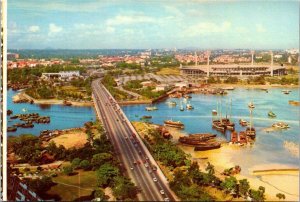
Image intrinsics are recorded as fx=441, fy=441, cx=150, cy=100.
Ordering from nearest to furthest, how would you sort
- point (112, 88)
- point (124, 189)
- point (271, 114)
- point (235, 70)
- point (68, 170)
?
point (124, 189), point (68, 170), point (271, 114), point (112, 88), point (235, 70)

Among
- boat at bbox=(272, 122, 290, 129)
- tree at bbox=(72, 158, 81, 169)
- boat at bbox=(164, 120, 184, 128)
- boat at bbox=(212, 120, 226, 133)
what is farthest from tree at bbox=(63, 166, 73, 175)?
boat at bbox=(272, 122, 290, 129)

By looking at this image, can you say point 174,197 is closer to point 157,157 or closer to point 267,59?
point 157,157

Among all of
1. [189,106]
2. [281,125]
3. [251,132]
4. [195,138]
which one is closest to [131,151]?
[195,138]

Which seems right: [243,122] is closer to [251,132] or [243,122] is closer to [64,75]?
[251,132]

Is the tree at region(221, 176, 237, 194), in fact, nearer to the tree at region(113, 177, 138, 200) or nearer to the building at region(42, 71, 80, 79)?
the tree at region(113, 177, 138, 200)

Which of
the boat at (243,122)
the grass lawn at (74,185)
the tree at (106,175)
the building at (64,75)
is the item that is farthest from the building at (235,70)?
the grass lawn at (74,185)

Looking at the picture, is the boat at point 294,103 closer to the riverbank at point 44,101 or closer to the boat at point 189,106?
the boat at point 189,106
